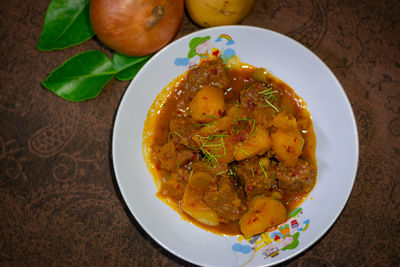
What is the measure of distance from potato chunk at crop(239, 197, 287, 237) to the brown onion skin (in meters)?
1.37

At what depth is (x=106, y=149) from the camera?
2562 mm

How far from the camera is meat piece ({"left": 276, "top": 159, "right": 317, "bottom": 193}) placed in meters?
2.28

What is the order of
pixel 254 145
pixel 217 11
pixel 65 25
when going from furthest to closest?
pixel 65 25, pixel 217 11, pixel 254 145

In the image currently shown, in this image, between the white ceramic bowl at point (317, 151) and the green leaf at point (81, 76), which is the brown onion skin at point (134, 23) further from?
the green leaf at point (81, 76)

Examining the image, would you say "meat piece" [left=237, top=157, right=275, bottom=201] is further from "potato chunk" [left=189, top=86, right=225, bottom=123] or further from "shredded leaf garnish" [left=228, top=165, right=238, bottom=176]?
"potato chunk" [left=189, top=86, right=225, bottom=123]

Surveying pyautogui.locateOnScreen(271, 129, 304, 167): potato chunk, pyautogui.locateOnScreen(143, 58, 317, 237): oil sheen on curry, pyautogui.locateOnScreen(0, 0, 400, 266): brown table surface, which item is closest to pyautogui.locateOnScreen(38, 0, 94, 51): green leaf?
pyautogui.locateOnScreen(0, 0, 400, 266): brown table surface

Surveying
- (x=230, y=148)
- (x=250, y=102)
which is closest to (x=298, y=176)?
(x=230, y=148)

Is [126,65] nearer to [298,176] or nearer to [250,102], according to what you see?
[250,102]

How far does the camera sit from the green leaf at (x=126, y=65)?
98.7 inches

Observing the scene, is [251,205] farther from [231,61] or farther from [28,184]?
[28,184]

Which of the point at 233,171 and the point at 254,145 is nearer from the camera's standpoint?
the point at 254,145

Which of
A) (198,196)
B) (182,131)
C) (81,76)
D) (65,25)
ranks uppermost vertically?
(65,25)

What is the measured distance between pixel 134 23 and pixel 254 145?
1159mm

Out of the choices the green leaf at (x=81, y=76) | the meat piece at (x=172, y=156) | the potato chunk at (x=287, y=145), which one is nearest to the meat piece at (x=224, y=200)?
the meat piece at (x=172, y=156)
